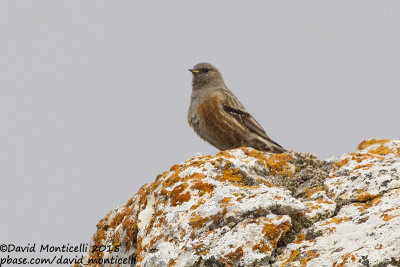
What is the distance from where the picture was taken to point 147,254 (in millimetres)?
4020

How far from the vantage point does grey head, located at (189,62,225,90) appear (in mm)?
10328

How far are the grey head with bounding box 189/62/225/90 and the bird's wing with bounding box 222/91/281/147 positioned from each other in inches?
37.5

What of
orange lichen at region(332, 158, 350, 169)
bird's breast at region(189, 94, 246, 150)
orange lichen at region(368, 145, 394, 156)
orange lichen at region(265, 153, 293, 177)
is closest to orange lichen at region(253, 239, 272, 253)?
orange lichen at region(265, 153, 293, 177)

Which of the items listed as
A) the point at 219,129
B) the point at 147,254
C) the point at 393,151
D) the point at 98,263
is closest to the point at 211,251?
the point at 147,254

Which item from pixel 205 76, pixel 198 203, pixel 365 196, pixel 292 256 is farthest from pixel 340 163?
pixel 205 76

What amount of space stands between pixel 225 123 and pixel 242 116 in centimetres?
49

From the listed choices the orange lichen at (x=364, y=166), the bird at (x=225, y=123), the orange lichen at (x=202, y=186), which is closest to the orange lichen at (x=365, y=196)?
the orange lichen at (x=364, y=166)

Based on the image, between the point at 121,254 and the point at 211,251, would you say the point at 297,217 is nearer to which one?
the point at 211,251

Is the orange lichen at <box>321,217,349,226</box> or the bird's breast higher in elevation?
the bird's breast

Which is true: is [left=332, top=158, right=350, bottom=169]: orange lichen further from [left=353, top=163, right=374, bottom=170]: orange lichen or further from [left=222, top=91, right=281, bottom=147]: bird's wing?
[left=222, top=91, right=281, bottom=147]: bird's wing

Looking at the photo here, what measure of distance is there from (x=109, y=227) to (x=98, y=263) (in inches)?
17.8

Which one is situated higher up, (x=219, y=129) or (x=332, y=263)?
(x=219, y=129)

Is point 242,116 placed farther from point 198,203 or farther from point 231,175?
point 198,203

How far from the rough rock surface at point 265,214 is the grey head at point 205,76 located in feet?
16.7
